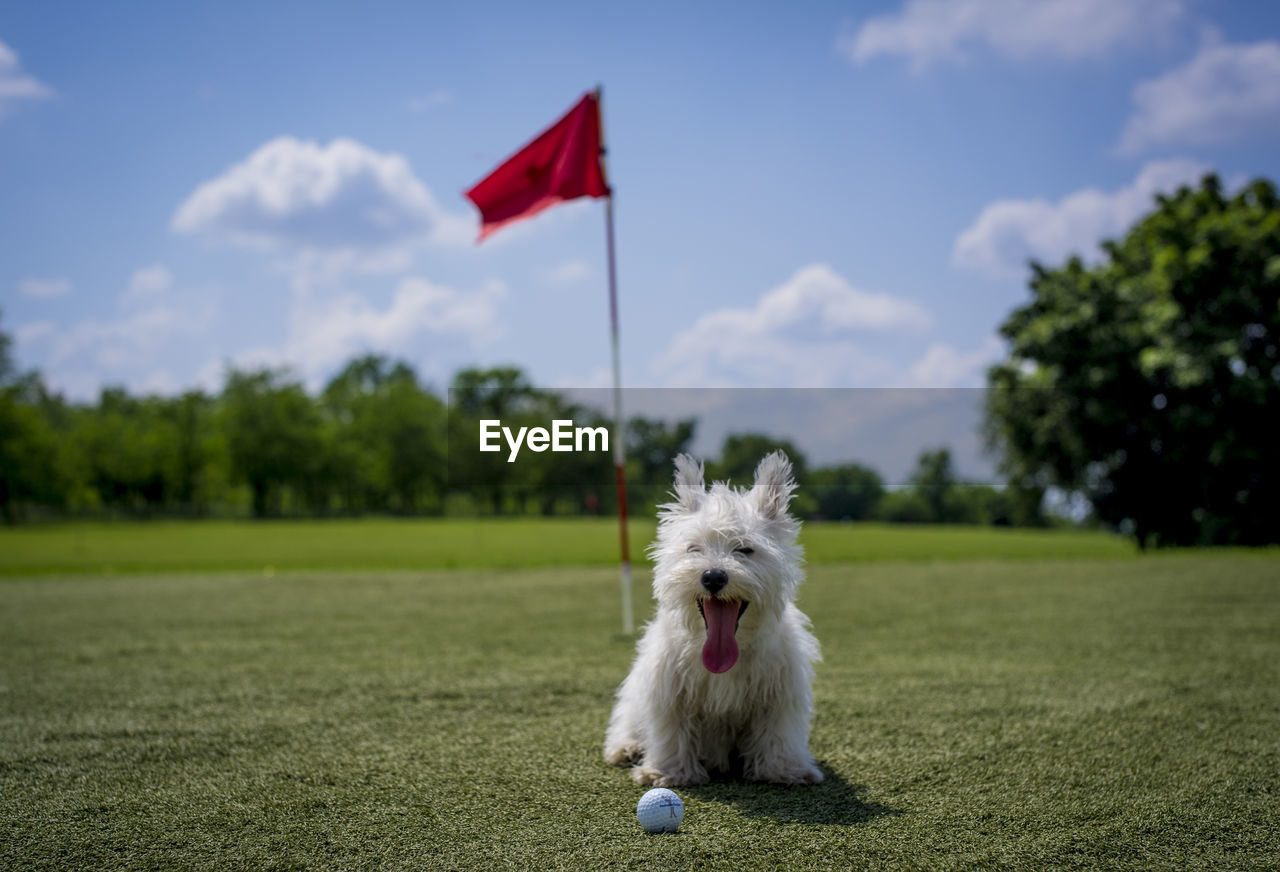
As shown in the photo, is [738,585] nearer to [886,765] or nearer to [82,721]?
[886,765]

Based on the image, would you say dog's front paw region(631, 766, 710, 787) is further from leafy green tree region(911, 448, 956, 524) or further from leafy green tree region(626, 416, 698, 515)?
leafy green tree region(911, 448, 956, 524)

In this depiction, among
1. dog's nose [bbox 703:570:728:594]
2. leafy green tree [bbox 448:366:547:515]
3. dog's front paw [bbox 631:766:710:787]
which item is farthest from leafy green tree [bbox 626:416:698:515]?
leafy green tree [bbox 448:366:547:515]

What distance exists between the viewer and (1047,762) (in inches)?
173

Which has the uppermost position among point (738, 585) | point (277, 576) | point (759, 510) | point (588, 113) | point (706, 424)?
point (588, 113)

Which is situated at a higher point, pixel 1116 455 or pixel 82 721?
pixel 1116 455

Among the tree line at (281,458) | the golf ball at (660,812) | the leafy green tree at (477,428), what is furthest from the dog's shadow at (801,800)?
the tree line at (281,458)

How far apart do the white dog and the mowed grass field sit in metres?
0.24

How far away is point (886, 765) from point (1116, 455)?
27516 millimetres

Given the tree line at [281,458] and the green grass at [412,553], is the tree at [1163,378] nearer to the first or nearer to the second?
the green grass at [412,553]

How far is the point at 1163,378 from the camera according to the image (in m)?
26.0

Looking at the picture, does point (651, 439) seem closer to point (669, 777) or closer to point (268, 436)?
point (669, 777)

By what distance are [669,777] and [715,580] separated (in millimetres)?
1033

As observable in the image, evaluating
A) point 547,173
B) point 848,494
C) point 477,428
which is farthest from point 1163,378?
point 477,428

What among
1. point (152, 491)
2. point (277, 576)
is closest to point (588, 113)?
point (277, 576)
